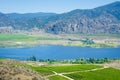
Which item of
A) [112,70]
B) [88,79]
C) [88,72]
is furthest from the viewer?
[112,70]

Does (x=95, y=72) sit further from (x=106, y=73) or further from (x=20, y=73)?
(x=20, y=73)

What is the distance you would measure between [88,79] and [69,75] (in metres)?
7.84

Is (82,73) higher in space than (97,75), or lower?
higher

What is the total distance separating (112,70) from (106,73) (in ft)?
23.3

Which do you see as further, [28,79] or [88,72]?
[88,72]

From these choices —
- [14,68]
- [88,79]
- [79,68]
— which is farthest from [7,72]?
[79,68]

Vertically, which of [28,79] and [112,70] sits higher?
[28,79]

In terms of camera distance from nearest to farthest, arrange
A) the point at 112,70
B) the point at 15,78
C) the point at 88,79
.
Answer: the point at 15,78, the point at 88,79, the point at 112,70

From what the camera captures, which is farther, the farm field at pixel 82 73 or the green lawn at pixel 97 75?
the green lawn at pixel 97 75

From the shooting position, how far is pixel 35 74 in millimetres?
47000

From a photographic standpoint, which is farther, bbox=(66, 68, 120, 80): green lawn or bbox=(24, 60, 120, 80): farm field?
bbox=(66, 68, 120, 80): green lawn

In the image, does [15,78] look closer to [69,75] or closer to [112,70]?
[69,75]

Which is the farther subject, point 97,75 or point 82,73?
point 82,73

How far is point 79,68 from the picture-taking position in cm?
12056
